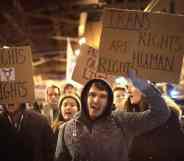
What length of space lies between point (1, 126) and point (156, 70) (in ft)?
5.29

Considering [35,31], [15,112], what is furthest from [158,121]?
[35,31]

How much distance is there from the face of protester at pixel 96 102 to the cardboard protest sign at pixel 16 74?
1259mm

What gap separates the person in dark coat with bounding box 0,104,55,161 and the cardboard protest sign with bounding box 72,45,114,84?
0.63 metres

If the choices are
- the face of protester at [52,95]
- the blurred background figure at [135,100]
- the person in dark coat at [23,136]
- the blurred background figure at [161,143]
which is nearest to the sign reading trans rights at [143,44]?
the blurred background figure at [135,100]

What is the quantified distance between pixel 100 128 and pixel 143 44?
0.89 m

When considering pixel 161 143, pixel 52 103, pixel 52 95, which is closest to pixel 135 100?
pixel 161 143

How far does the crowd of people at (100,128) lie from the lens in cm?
482

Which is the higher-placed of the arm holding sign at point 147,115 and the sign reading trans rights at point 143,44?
the sign reading trans rights at point 143,44

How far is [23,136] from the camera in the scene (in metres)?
6.01

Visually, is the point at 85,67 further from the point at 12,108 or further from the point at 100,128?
the point at 100,128

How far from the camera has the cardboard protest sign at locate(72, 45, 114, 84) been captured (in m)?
6.52

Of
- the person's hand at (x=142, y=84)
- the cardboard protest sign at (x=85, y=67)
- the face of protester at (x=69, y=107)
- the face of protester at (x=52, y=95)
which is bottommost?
the face of protester at (x=69, y=107)

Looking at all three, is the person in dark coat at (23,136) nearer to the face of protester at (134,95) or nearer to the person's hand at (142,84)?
the face of protester at (134,95)

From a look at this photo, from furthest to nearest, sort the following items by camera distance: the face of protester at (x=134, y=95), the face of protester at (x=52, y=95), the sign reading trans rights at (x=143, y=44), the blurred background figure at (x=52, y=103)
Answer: the face of protester at (x=52, y=95), the blurred background figure at (x=52, y=103), the face of protester at (x=134, y=95), the sign reading trans rights at (x=143, y=44)
